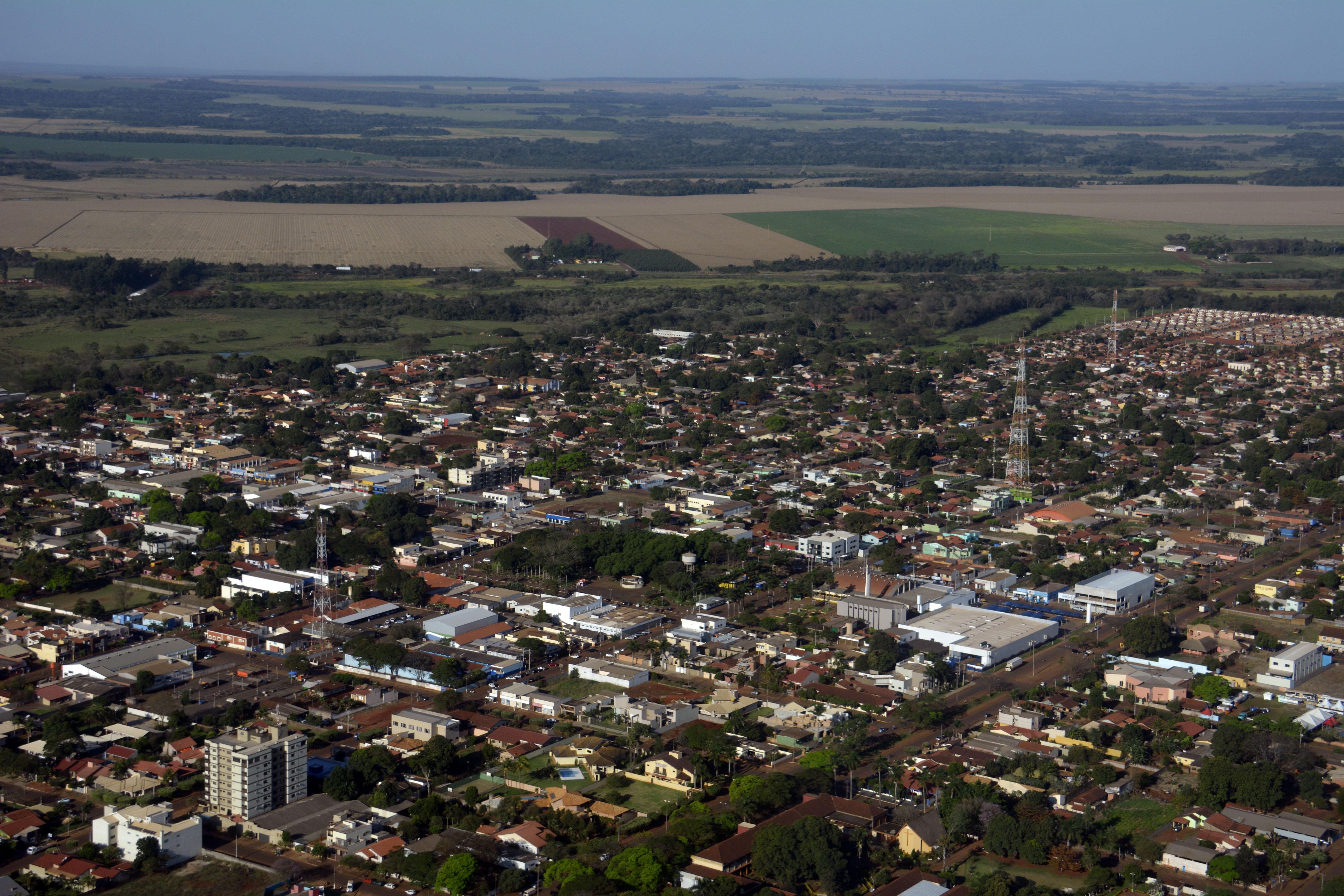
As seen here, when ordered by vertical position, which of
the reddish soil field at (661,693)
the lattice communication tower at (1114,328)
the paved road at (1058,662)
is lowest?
the reddish soil field at (661,693)

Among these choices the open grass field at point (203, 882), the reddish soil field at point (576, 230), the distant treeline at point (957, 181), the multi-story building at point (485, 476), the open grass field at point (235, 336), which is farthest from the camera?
the distant treeline at point (957, 181)

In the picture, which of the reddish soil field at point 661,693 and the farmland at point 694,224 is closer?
the reddish soil field at point 661,693

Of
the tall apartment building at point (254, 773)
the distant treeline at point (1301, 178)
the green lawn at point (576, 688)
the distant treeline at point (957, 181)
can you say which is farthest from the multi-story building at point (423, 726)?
the distant treeline at point (1301, 178)

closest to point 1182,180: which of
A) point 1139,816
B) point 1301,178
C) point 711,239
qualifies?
point 1301,178

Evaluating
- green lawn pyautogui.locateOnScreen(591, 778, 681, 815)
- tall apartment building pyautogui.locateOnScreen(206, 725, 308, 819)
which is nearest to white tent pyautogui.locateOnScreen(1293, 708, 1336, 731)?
green lawn pyautogui.locateOnScreen(591, 778, 681, 815)

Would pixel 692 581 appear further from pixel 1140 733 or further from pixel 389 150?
pixel 389 150

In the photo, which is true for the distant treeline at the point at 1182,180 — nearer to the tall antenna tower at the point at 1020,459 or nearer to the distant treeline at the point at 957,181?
the distant treeline at the point at 957,181

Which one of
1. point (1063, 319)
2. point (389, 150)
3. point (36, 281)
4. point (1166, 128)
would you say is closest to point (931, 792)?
point (1063, 319)

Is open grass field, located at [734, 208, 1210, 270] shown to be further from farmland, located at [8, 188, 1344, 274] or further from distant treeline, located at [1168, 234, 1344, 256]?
distant treeline, located at [1168, 234, 1344, 256]
